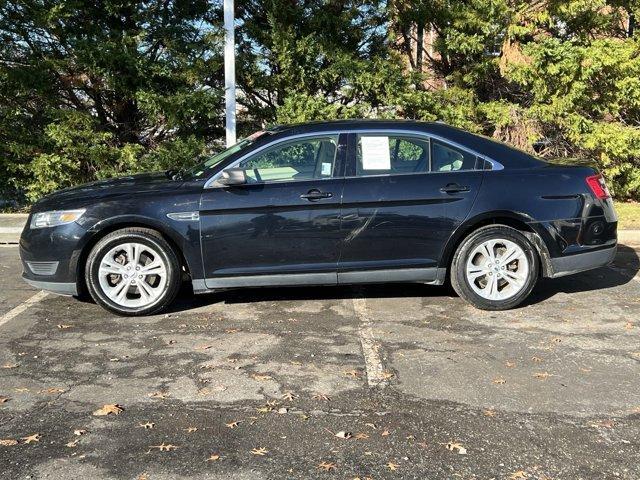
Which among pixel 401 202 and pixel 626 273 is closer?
pixel 401 202

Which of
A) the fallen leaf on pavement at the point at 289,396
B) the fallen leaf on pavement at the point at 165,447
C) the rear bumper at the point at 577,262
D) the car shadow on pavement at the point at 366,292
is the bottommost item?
the fallen leaf on pavement at the point at 165,447

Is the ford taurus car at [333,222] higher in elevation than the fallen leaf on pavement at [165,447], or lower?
higher

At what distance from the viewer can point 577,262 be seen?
523cm

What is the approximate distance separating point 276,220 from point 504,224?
6.33ft

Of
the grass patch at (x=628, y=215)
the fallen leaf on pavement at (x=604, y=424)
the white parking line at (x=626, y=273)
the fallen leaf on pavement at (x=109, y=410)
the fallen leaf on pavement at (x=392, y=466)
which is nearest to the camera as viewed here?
the fallen leaf on pavement at (x=392, y=466)

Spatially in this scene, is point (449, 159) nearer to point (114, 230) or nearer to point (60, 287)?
point (114, 230)

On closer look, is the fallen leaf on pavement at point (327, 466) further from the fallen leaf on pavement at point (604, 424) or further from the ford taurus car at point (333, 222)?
the ford taurus car at point (333, 222)

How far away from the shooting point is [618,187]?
33.7 feet

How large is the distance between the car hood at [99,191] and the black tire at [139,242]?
33 cm

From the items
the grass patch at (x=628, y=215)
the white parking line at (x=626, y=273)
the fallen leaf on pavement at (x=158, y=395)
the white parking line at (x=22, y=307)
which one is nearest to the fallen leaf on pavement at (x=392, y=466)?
the fallen leaf on pavement at (x=158, y=395)

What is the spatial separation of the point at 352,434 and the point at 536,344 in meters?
1.92

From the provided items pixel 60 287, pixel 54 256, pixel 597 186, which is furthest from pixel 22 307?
pixel 597 186

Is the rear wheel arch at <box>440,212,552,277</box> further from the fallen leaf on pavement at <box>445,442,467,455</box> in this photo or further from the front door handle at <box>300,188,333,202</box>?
the fallen leaf on pavement at <box>445,442,467,455</box>

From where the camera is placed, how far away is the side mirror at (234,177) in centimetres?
486
